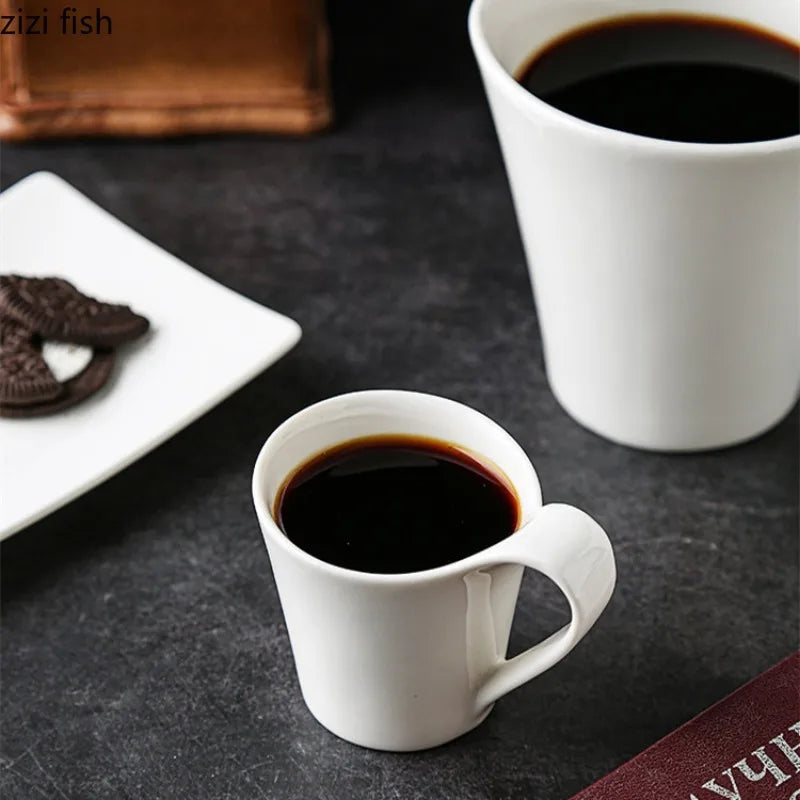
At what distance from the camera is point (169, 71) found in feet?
3.47

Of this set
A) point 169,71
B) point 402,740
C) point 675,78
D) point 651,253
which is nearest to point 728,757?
point 402,740

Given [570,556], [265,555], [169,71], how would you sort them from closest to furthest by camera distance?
[570,556]
[265,555]
[169,71]

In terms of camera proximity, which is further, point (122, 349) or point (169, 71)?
point (169, 71)

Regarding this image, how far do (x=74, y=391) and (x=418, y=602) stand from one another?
1.06ft

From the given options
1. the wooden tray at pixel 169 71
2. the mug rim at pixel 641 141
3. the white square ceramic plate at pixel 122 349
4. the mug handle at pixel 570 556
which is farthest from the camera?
the wooden tray at pixel 169 71

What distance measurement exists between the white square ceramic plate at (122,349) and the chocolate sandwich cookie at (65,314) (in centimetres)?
2

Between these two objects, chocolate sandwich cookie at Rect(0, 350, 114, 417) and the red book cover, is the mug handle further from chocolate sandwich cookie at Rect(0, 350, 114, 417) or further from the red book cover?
chocolate sandwich cookie at Rect(0, 350, 114, 417)

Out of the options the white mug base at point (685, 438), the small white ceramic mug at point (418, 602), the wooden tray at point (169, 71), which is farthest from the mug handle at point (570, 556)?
the wooden tray at point (169, 71)

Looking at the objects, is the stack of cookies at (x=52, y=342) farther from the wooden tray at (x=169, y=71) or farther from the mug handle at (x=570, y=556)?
the mug handle at (x=570, y=556)

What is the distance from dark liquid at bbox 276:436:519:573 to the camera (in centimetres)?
65

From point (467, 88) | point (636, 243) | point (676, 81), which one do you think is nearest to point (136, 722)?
point (636, 243)

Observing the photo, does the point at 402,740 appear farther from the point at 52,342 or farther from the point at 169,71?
the point at 169,71

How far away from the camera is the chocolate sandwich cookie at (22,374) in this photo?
84cm

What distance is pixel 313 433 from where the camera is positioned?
2.27 ft
